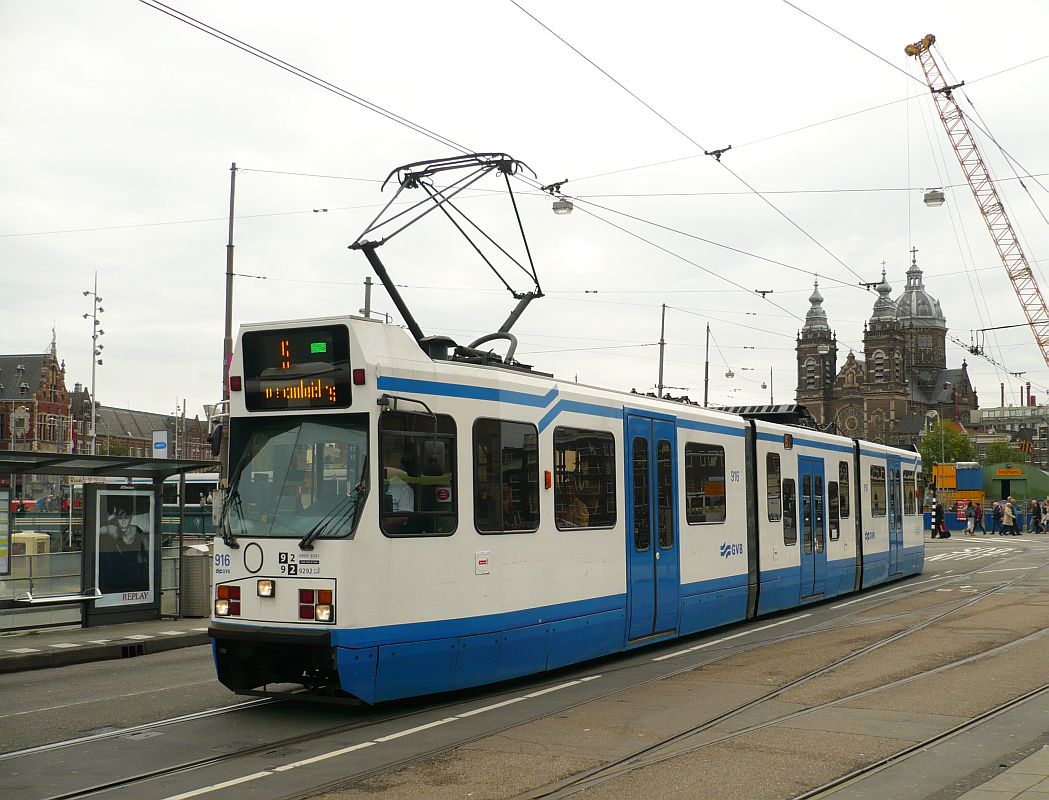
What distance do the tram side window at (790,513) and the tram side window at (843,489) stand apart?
2.48 metres

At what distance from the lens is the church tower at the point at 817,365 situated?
514ft

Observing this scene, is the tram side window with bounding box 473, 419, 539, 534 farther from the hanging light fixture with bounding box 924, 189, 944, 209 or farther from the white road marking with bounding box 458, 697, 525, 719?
the hanging light fixture with bounding box 924, 189, 944, 209

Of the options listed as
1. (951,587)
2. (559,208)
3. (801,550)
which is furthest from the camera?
(951,587)

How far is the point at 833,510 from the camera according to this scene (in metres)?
19.5

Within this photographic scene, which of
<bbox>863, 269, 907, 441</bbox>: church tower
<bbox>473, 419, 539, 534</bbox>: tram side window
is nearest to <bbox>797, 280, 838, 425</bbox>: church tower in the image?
<bbox>863, 269, 907, 441</bbox>: church tower

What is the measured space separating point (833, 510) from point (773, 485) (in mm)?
3010

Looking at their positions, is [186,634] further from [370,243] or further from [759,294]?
[759,294]

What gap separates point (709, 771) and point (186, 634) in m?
10.5

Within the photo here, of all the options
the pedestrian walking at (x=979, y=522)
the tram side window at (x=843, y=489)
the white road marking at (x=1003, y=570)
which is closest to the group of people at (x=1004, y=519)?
the pedestrian walking at (x=979, y=522)

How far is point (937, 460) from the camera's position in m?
126

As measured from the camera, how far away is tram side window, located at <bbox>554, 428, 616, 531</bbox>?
37.3 feet

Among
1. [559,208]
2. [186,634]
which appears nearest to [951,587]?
[559,208]

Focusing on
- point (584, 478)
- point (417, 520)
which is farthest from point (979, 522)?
point (417, 520)

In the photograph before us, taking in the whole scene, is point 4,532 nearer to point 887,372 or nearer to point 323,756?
point 323,756
